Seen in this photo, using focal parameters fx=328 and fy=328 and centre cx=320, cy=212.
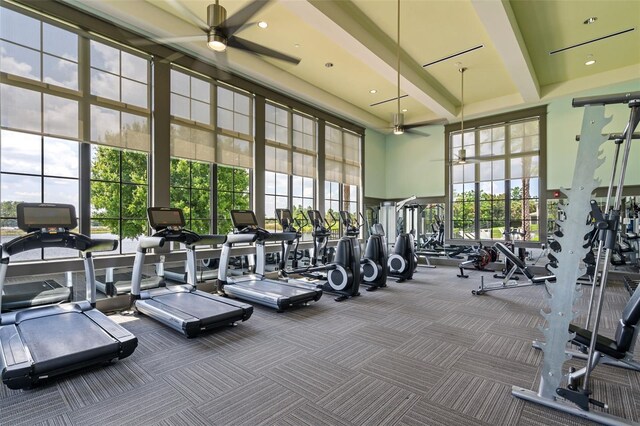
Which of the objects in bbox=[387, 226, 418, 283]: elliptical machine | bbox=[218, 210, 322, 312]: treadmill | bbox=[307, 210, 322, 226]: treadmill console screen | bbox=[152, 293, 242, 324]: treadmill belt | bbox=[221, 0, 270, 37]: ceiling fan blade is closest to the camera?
bbox=[221, 0, 270, 37]: ceiling fan blade

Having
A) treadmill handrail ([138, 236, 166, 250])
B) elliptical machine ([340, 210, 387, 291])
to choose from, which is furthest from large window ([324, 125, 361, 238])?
treadmill handrail ([138, 236, 166, 250])

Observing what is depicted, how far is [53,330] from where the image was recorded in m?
3.13

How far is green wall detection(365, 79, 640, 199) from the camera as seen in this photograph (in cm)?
752

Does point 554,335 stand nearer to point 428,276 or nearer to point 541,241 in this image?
point 428,276

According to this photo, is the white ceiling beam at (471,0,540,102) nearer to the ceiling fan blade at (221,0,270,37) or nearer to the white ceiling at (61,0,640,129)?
the white ceiling at (61,0,640,129)

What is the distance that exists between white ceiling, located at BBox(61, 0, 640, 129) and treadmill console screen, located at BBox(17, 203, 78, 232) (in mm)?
2473

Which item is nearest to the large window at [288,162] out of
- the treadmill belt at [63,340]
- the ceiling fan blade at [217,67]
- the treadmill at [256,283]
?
the ceiling fan blade at [217,67]

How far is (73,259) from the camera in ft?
15.0

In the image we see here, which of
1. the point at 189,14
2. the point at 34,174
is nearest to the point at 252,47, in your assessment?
the point at 189,14

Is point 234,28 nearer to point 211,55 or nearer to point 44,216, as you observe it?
point 211,55

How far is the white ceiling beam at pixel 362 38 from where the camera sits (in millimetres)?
4613

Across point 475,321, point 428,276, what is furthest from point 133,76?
point 428,276

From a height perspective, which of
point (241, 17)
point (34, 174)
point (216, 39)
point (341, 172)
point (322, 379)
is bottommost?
point (322, 379)

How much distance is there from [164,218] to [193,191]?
1885 mm
